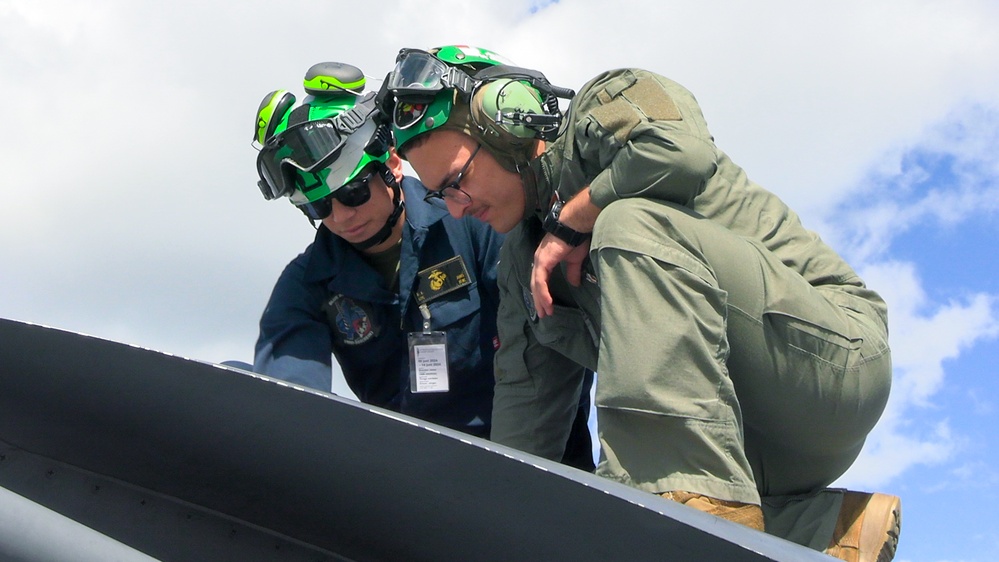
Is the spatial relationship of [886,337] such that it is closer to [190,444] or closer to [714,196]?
[714,196]

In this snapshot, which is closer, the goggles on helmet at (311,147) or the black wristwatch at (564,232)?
the black wristwatch at (564,232)

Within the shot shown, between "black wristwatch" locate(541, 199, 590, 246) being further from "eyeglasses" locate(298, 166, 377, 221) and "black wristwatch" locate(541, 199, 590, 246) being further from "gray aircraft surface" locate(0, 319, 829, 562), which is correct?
"gray aircraft surface" locate(0, 319, 829, 562)

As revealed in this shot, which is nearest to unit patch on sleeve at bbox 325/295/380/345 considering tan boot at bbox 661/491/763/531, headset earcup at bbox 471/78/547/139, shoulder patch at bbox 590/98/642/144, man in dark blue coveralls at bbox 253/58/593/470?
man in dark blue coveralls at bbox 253/58/593/470

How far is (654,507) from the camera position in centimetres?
142

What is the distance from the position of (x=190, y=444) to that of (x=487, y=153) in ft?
5.21

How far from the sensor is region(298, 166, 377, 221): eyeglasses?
388 centimetres

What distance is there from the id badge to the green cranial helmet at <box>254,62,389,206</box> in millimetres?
610

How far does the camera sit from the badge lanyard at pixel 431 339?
3.83 meters

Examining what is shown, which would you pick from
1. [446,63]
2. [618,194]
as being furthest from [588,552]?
[446,63]

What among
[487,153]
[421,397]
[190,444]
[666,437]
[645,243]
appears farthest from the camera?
[421,397]

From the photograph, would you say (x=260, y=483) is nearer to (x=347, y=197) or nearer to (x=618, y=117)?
(x=618, y=117)

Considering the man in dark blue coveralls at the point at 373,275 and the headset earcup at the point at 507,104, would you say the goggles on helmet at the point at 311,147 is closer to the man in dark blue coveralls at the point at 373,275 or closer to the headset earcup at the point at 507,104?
the man in dark blue coveralls at the point at 373,275

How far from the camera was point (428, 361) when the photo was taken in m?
3.86

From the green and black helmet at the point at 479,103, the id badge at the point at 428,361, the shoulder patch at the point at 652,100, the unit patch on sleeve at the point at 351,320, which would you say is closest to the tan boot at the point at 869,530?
the shoulder patch at the point at 652,100
